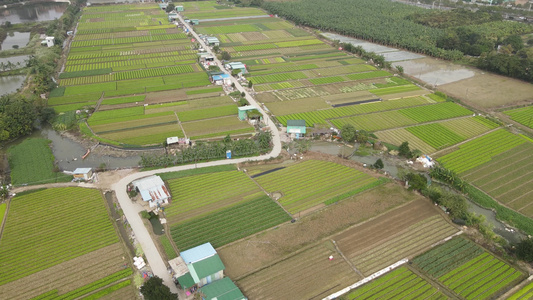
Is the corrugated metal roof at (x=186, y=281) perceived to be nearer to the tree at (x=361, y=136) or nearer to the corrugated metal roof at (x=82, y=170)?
the corrugated metal roof at (x=82, y=170)

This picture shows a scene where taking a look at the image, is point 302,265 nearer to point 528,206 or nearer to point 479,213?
point 479,213

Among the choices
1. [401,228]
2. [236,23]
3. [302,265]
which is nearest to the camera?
[302,265]

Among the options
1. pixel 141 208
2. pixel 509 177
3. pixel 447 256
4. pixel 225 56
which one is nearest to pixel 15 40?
pixel 225 56

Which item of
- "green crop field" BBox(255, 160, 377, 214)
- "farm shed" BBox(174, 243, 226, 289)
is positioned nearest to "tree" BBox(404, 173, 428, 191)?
"green crop field" BBox(255, 160, 377, 214)

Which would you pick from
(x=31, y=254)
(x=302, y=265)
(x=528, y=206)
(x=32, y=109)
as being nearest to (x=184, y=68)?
(x=32, y=109)

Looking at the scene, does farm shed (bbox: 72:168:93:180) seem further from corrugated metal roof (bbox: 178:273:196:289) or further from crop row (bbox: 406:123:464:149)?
crop row (bbox: 406:123:464:149)

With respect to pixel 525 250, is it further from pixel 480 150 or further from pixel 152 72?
pixel 152 72

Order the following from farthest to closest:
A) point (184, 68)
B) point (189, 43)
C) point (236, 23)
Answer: point (236, 23)
point (189, 43)
point (184, 68)
